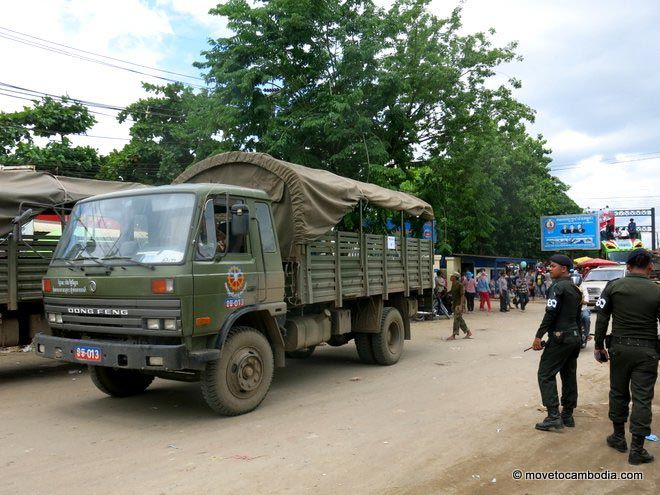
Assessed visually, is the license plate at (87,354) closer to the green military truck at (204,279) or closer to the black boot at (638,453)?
the green military truck at (204,279)

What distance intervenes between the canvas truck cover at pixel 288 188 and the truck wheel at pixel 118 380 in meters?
2.42

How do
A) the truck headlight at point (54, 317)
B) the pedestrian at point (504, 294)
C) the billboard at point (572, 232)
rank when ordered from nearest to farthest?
the truck headlight at point (54, 317)
the pedestrian at point (504, 294)
the billboard at point (572, 232)

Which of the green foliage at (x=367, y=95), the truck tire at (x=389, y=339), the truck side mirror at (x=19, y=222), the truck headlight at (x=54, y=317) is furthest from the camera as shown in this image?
the green foliage at (x=367, y=95)

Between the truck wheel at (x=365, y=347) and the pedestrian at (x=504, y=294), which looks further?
the pedestrian at (x=504, y=294)

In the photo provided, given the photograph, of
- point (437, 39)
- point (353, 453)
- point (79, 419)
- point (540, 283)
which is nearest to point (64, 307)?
point (79, 419)

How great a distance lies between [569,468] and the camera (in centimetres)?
453

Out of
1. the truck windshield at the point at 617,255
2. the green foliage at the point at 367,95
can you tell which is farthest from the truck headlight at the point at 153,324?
the truck windshield at the point at 617,255

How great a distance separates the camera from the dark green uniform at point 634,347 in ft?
15.3

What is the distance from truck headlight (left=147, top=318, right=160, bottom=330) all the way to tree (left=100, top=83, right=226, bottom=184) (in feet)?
44.7

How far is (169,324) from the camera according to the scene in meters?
5.36

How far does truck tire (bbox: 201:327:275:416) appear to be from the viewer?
577 centimetres

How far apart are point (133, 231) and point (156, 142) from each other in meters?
17.1

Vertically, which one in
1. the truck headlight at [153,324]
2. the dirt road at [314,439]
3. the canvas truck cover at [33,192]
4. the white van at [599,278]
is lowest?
the dirt road at [314,439]

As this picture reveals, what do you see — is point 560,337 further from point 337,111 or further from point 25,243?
point 337,111
